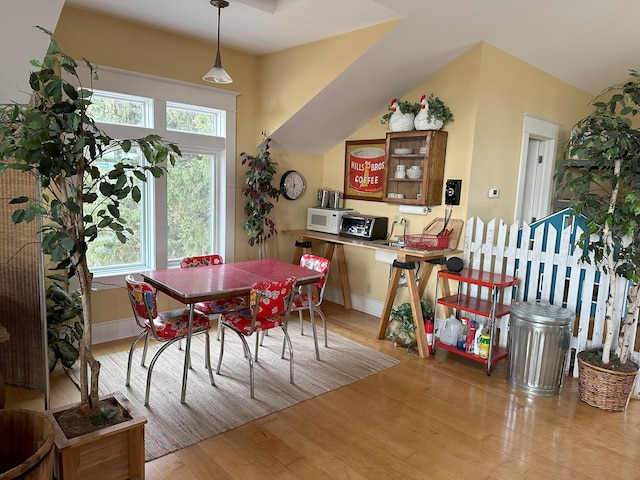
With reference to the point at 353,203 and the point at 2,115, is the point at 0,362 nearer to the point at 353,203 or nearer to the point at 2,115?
the point at 2,115

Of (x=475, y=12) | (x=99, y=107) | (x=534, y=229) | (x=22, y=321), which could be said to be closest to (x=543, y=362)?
(x=534, y=229)

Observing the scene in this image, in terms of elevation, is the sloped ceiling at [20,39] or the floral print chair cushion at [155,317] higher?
the sloped ceiling at [20,39]

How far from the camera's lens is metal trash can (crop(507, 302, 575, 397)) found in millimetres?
3047

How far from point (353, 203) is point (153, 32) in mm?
2526

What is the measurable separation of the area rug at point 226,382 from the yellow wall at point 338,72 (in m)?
0.89

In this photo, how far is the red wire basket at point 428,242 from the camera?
12.7ft

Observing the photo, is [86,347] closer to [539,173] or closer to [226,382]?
[226,382]

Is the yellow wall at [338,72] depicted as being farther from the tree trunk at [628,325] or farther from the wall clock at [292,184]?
the tree trunk at [628,325]

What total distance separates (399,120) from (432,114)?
329 millimetres

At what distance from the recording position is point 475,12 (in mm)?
3246

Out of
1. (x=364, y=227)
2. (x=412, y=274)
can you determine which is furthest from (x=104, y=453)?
(x=364, y=227)

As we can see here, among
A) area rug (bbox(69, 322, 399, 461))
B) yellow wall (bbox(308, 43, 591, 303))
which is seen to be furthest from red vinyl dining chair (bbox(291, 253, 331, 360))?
yellow wall (bbox(308, 43, 591, 303))

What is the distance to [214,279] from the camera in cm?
312

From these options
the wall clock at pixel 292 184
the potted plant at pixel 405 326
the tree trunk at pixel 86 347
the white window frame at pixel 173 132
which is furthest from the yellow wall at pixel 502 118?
the tree trunk at pixel 86 347
